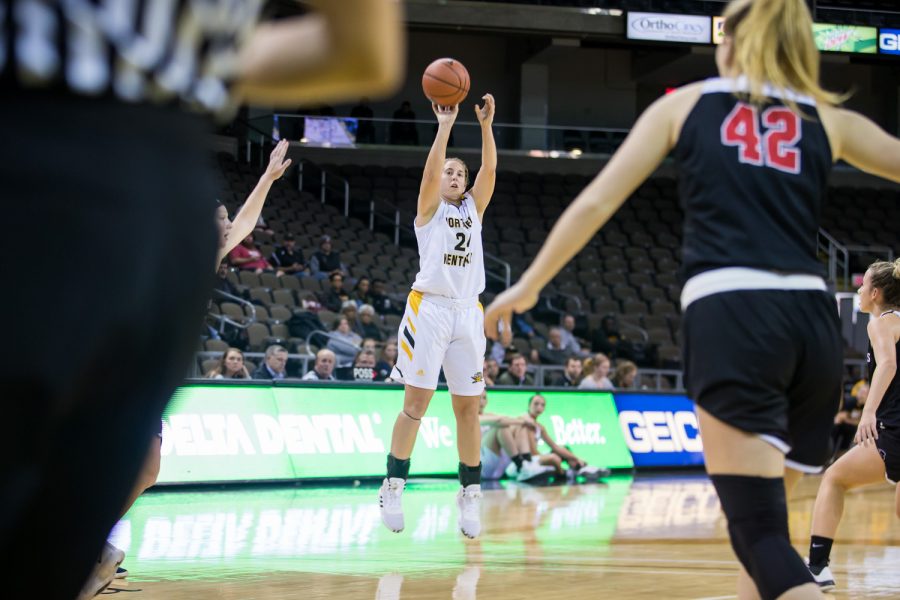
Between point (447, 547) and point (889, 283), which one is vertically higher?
point (889, 283)

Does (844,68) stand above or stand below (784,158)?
above

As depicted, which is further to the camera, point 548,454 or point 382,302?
point 382,302

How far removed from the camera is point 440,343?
7.05 m

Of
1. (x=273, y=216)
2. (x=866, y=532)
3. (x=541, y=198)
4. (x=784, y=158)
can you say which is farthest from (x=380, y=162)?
(x=784, y=158)

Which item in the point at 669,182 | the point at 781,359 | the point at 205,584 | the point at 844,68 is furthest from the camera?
the point at 844,68

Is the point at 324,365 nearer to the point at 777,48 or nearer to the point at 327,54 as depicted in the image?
the point at 777,48

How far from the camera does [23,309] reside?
3.73 feet

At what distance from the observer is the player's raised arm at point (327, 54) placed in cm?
128

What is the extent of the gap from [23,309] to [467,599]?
478 centimetres

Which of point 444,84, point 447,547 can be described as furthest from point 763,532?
point 447,547

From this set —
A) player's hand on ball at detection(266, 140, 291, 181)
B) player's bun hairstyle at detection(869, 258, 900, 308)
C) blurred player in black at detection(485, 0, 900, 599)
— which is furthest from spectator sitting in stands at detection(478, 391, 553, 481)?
blurred player in black at detection(485, 0, 900, 599)

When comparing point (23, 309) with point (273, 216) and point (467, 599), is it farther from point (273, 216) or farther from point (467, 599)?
point (273, 216)

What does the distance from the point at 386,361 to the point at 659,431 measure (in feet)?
13.6

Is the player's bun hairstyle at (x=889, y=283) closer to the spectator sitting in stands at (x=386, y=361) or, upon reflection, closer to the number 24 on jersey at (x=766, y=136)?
the number 24 on jersey at (x=766, y=136)
